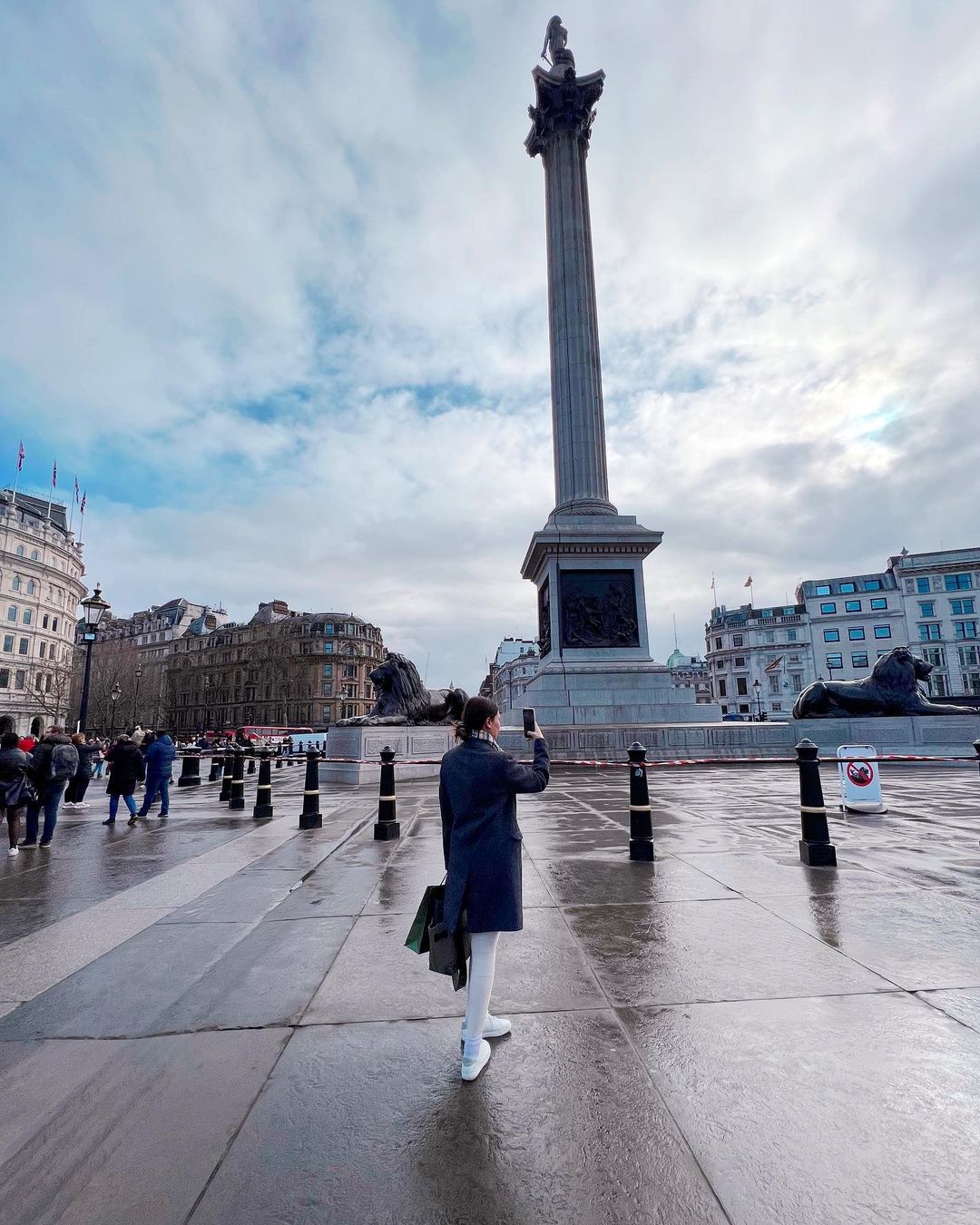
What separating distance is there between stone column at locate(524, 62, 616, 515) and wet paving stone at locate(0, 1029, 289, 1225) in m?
23.8

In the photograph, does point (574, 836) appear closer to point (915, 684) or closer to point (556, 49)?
point (915, 684)

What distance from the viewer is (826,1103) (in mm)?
2590

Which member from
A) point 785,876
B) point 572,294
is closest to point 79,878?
point 785,876

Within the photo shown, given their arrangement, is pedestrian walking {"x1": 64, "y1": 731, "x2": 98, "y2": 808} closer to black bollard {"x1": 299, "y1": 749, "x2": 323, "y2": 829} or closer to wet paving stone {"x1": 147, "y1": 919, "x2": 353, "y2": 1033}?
black bollard {"x1": 299, "y1": 749, "x2": 323, "y2": 829}

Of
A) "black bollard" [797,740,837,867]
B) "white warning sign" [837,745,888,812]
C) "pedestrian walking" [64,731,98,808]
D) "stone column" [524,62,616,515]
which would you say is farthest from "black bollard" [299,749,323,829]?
"stone column" [524,62,616,515]

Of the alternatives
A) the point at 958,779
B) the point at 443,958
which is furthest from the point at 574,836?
the point at 958,779

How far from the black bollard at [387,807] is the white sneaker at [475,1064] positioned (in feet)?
19.0

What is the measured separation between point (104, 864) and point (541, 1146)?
750 centimetres

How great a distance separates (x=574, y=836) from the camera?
8.27 metres

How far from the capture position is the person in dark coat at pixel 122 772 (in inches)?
451

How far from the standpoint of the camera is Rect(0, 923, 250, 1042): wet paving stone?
3.46 metres

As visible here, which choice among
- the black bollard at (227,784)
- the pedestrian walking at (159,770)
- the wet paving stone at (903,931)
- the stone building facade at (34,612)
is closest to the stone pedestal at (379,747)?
the black bollard at (227,784)

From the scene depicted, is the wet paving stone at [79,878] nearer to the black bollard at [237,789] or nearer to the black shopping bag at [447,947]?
the black bollard at [237,789]

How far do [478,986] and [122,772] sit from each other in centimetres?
1087
